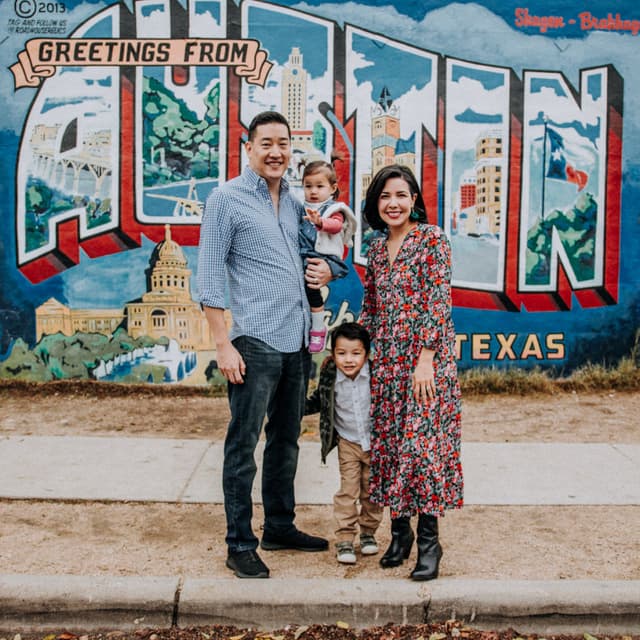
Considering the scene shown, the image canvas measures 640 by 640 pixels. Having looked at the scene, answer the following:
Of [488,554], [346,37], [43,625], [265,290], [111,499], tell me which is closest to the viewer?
[43,625]

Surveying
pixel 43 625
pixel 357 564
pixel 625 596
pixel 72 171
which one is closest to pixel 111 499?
pixel 43 625

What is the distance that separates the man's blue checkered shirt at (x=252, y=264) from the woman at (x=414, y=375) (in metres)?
0.44

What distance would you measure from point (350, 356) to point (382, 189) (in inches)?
32.5

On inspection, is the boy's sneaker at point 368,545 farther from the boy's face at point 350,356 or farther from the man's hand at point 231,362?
the man's hand at point 231,362

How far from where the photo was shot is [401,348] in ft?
12.3

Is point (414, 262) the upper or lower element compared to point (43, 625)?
upper

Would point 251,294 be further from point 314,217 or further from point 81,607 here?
point 81,607

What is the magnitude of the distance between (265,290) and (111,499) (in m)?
1.89

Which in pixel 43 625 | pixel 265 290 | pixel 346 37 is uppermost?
pixel 346 37

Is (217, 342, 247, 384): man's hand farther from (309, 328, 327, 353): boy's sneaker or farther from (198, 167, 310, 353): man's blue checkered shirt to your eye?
(309, 328, 327, 353): boy's sneaker

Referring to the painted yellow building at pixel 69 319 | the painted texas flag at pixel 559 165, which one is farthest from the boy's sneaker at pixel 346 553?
the painted texas flag at pixel 559 165

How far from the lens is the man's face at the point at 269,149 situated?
3.75m

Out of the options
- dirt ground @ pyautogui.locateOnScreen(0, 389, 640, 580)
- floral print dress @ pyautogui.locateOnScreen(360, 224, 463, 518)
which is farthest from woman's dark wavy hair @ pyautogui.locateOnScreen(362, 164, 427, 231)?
dirt ground @ pyautogui.locateOnScreen(0, 389, 640, 580)

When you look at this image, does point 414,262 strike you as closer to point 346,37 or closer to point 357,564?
point 357,564
